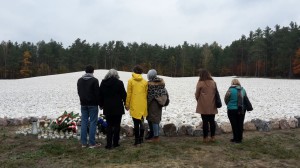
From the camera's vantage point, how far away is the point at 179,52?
81438mm

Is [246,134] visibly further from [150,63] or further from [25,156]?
[150,63]

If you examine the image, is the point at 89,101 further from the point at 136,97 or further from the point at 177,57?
the point at 177,57

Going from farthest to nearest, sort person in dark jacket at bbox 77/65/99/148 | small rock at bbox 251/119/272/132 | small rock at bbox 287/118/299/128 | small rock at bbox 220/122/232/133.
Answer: small rock at bbox 287/118/299/128, small rock at bbox 251/119/272/132, small rock at bbox 220/122/232/133, person in dark jacket at bbox 77/65/99/148

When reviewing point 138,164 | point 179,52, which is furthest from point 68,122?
point 179,52

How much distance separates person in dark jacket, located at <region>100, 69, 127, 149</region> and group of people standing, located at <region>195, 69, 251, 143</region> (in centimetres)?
193

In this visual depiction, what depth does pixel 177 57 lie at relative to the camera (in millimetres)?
81125

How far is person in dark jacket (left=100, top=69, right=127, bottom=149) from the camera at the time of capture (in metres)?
7.21

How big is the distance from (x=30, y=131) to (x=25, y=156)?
251cm

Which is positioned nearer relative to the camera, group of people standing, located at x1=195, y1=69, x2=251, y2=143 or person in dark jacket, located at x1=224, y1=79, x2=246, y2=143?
group of people standing, located at x1=195, y1=69, x2=251, y2=143

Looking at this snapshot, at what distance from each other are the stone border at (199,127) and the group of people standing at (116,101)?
0.93 meters

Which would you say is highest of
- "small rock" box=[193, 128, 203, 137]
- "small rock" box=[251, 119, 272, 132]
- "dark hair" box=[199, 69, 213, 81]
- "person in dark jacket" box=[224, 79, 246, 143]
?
"dark hair" box=[199, 69, 213, 81]

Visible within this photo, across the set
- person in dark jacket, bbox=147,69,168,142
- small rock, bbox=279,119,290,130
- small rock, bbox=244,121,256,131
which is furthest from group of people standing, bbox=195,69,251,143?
small rock, bbox=279,119,290,130

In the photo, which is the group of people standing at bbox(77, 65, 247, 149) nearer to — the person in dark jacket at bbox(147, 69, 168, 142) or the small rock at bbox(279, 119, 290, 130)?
the person in dark jacket at bbox(147, 69, 168, 142)

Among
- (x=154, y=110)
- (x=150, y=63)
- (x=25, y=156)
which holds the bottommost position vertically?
(x=25, y=156)
